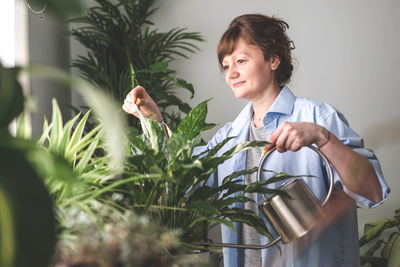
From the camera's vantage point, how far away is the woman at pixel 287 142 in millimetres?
1046

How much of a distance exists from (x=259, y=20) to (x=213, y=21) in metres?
1.41

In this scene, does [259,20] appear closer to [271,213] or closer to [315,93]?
[271,213]

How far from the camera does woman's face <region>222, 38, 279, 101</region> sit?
4.78ft

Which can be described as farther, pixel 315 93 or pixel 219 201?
pixel 315 93

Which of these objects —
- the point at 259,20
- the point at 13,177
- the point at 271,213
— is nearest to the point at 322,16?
the point at 259,20

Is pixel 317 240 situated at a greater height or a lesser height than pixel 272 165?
lesser

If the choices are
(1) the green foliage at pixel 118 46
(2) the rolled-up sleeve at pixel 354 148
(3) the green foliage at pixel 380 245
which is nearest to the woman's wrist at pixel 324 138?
(2) the rolled-up sleeve at pixel 354 148

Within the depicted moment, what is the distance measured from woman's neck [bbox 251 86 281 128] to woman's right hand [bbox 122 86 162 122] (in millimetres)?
477

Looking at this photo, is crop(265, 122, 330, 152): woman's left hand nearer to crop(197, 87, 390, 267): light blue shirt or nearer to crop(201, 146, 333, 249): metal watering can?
crop(201, 146, 333, 249): metal watering can

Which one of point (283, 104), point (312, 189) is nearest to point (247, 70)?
point (283, 104)

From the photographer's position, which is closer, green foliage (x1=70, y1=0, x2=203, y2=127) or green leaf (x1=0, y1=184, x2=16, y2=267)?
green leaf (x1=0, y1=184, x2=16, y2=267)

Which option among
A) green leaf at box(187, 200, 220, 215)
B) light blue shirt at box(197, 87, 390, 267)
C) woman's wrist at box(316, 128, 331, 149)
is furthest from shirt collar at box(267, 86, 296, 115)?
green leaf at box(187, 200, 220, 215)

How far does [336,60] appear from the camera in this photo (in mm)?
2805

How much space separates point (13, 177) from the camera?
1.16 feet
